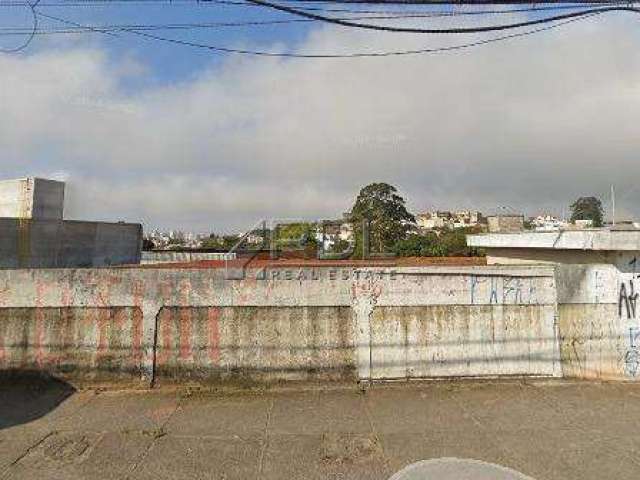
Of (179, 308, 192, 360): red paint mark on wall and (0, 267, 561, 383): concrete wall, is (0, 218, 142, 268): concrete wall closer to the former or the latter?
(0, 267, 561, 383): concrete wall

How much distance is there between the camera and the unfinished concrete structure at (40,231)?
45.8 ft

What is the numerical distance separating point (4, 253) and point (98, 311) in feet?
31.3

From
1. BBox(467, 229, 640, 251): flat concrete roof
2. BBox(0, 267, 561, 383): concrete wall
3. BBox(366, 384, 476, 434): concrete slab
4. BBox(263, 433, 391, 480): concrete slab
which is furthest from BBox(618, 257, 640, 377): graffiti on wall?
BBox(263, 433, 391, 480): concrete slab

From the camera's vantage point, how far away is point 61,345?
6.46 meters

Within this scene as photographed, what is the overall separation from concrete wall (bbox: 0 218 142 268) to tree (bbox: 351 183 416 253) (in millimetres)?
27006

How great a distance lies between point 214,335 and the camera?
6473 mm

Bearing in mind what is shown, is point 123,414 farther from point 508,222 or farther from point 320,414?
point 508,222

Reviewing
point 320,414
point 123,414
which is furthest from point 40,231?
point 320,414

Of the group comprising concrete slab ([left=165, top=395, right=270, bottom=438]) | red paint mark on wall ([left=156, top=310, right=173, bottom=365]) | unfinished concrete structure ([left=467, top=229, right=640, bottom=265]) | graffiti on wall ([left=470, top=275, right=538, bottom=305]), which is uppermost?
unfinished concrete structure ([left=467, top=229, right=640, bottom=265])

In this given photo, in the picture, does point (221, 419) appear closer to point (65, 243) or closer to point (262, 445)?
point (262, 445)

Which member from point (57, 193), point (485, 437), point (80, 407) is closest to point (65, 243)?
point (57, 193)

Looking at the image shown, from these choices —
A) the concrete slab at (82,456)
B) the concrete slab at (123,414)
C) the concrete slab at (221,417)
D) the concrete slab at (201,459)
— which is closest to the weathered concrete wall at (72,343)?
the concrete slab at (123,414)

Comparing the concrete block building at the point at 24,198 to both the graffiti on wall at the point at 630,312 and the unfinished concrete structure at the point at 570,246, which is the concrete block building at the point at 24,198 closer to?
the unfinished concrete structure at the point at 570,246

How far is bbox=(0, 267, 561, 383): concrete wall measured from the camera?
6457 millimetres
